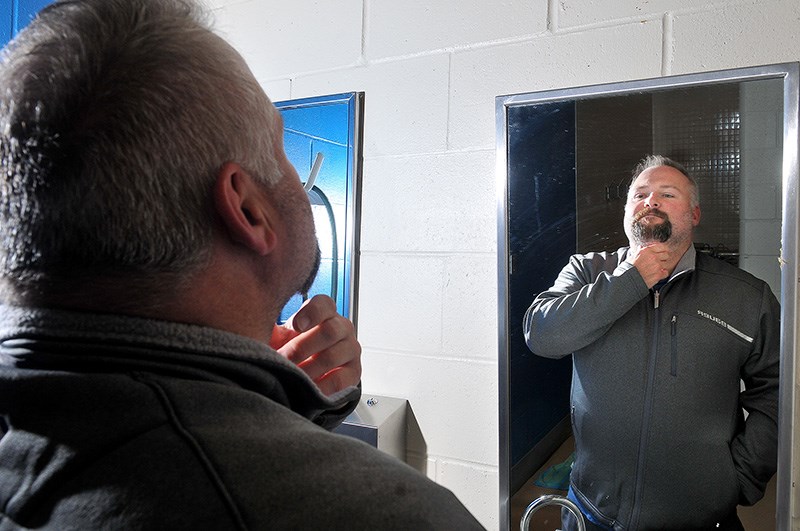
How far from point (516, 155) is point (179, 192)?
0.91m

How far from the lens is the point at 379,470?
51cm

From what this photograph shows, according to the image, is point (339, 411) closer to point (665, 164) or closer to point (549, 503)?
point (549, 503)

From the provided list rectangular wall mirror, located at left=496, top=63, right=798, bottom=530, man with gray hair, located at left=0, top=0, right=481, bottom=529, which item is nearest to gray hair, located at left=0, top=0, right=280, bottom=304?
man with gray hair, located at left=0, top=0, right=481, bottom=529

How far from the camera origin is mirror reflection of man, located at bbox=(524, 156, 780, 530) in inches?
44.8

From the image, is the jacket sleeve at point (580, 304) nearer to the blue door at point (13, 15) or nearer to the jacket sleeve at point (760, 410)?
the jacket sleeve at point (760, 410)

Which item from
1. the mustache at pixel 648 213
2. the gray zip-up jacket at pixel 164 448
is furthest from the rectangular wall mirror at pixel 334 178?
the gray zip-up jacket at pixel 164 448

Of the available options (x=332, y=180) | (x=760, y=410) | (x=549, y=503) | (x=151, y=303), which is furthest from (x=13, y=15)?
(x=760, y=410)

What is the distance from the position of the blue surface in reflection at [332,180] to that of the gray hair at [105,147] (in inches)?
37.4

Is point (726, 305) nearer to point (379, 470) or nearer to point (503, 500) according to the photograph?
point (503, 500)

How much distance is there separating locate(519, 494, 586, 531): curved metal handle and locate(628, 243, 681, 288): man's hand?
47cm

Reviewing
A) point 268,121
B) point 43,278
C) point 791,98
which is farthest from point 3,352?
point 791,98

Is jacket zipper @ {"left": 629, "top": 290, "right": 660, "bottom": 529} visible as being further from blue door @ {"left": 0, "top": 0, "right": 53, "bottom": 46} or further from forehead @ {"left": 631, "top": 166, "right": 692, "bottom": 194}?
blue door @ {"left": 0, "top": 0, "right": 53, "bottom": 46}

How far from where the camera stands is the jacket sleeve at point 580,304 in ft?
4.03

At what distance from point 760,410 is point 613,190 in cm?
48
